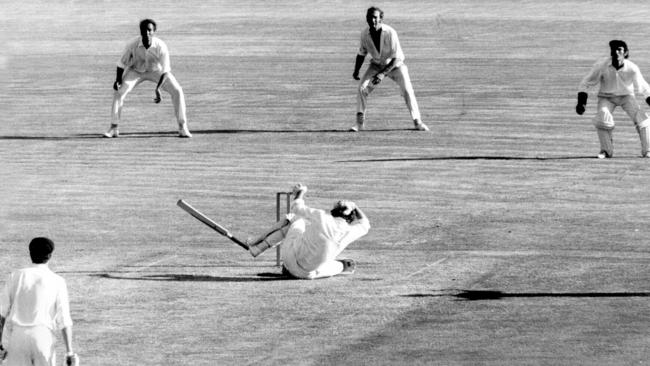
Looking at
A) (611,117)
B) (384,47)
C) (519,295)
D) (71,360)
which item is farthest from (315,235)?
(384,47)

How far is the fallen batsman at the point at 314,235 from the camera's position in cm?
2000

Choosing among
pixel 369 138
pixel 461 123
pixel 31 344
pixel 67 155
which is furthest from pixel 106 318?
pixel 461 123

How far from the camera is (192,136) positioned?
33.1 metres

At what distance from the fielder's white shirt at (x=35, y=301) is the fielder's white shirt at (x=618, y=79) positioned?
56.5 feet

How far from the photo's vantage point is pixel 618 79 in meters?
29.3

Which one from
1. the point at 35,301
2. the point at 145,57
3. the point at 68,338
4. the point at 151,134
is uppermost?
the point at 35,301

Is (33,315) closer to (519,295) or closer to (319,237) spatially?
(319,237)

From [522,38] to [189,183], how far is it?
24.5 metres

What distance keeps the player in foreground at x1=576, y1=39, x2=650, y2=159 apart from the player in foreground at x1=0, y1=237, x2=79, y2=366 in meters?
17.0

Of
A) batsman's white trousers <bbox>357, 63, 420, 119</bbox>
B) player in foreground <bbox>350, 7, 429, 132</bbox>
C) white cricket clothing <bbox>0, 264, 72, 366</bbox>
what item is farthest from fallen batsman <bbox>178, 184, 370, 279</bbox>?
batsman's white trousers <bbox>357, 63, 420, 119</bbox>

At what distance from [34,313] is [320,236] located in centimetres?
690

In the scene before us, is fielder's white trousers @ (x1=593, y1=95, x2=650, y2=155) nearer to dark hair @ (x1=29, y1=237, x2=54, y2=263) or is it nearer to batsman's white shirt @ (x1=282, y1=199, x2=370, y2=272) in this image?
batsman's white shirt @ (x1=282, y1=199, x2=370, y2=272)

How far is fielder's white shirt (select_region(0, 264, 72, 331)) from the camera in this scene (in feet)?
44.4

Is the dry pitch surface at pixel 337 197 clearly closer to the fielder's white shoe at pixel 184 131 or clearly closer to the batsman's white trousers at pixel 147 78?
the fielder's white shoe at pixel 184 131
